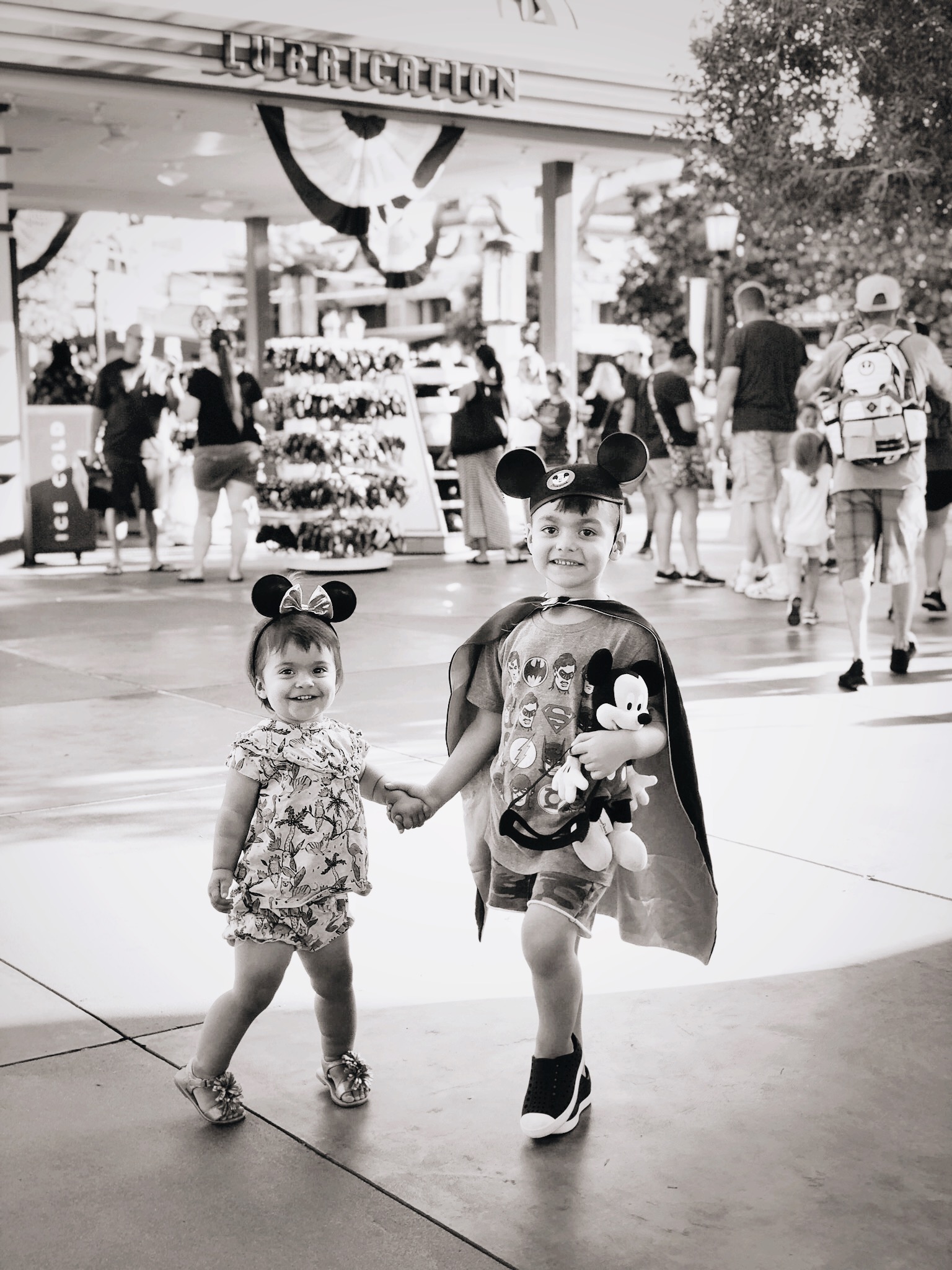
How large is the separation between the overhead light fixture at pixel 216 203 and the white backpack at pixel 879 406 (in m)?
14.0

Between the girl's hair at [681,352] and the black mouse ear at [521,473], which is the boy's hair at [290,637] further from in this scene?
the girl's hair at [681,352]

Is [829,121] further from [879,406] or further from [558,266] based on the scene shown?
[879,406]

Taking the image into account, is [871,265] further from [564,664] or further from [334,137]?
[564,664]

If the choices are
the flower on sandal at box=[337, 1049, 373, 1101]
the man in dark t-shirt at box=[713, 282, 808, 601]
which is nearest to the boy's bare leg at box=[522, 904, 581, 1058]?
the flower on sandal at box=[337, 1049, 373, 1101]

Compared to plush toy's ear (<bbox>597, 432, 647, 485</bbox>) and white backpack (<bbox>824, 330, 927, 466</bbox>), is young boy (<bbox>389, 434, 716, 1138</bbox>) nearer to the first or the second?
plush toy's ear (<bbox>597, 432, 647, 485</bbox>)

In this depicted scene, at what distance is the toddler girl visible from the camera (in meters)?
2.86

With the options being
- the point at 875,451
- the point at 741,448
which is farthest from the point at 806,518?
the point at 875,451

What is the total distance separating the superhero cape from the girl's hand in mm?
518

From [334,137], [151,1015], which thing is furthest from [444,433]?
[151,1015]

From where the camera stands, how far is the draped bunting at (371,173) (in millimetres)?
13734

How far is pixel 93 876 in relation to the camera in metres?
4.41

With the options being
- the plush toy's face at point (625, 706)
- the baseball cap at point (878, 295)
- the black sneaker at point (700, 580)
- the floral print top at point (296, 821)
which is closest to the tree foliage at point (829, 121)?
the black sneaker at point (700, 580)

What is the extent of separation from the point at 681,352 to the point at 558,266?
212 inches

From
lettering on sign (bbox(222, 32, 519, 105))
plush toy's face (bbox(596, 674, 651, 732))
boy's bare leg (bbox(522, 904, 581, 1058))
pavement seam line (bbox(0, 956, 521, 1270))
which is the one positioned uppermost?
lettering on sign (bbox(222, 32, 519, 105))
